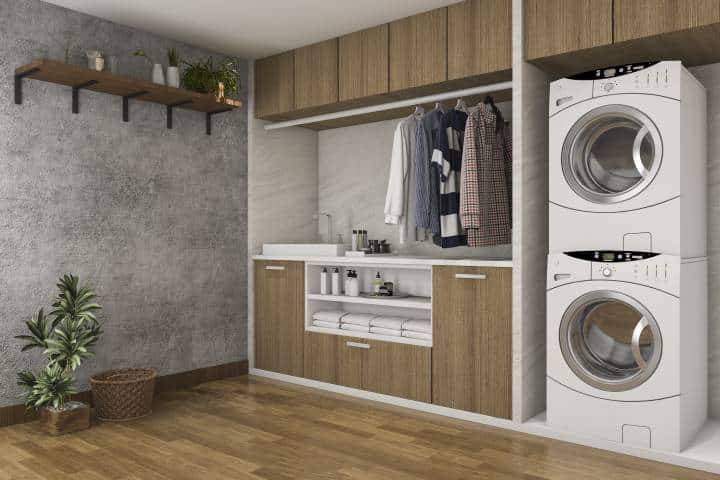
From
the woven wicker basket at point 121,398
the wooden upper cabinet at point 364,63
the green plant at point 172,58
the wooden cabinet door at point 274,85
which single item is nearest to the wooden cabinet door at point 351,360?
the woven wicker basket at point 121,398

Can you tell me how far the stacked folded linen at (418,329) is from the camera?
3.82m

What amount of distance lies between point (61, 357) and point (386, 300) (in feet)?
6.52

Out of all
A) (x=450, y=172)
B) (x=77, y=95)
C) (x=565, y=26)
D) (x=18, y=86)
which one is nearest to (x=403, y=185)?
(x=450, y=172)

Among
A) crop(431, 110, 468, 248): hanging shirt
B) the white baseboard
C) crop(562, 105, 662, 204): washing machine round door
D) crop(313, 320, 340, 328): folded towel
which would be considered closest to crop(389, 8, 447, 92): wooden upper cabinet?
crop(431, 110, 468, 248): hanging shirt

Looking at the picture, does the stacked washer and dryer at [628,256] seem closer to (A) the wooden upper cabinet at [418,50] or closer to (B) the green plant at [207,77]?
(A) the wooden upper cabinet at [418,50]

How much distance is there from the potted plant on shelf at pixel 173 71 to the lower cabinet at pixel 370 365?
1.97 metres

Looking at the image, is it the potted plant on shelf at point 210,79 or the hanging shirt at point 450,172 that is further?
the potted plant on shelf at point 210,79

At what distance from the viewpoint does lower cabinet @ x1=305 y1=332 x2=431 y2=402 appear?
3812mm

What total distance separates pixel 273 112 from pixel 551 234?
2.39 m

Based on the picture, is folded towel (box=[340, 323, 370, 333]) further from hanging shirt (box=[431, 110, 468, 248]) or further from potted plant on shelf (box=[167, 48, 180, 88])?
potted plant on shelf (box=[167, 48, 180, 88])

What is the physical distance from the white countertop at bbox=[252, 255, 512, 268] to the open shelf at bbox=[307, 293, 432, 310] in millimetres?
253

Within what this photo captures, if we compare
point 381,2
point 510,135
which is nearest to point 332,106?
point 381,2

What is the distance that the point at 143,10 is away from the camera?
378 centimetres

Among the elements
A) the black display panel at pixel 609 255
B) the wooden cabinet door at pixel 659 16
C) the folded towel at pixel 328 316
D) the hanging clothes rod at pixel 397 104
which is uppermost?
the wooden cabinet door at pixel 659 16
